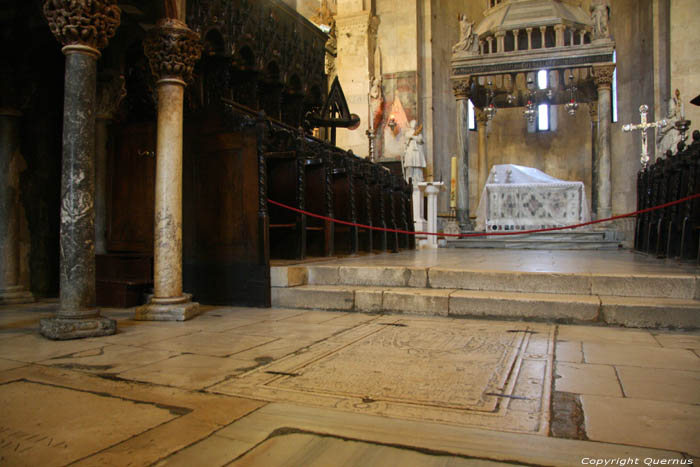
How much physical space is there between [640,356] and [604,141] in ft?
41.2

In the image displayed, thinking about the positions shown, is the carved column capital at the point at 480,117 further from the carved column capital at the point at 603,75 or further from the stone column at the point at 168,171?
the stone column at the point at 168,171

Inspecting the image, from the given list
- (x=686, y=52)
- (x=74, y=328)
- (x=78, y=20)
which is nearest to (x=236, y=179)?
(x=78, y=20)

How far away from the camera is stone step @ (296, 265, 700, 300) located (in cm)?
436

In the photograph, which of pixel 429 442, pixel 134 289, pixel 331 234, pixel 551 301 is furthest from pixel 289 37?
pixel 429 442

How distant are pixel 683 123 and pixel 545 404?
10009mm

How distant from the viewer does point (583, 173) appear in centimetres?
2039

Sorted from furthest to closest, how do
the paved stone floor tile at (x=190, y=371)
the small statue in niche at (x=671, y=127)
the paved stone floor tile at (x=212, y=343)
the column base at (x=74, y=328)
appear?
1. the small statue in niche at (x=671, y=127)
2. the column base at (x=74, y=328)
3. the paved stone floor tile at (x=212, y=343)
4. the paved stone floor tile at (x=190, y=371)

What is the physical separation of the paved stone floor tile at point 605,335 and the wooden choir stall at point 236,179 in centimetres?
281

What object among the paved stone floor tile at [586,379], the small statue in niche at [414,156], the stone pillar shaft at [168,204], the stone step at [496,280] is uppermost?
the small statue in niche at [414,156]

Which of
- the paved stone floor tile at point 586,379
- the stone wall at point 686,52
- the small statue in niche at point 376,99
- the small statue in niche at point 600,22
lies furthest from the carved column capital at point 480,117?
the paved stone floor tile at point 586,379

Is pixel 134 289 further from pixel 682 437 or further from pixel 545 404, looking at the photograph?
pixel 682 437

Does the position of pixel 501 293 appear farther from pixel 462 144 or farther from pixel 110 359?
pixel 462 144

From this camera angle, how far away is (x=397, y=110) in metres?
16.3

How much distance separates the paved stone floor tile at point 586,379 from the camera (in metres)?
2.36
